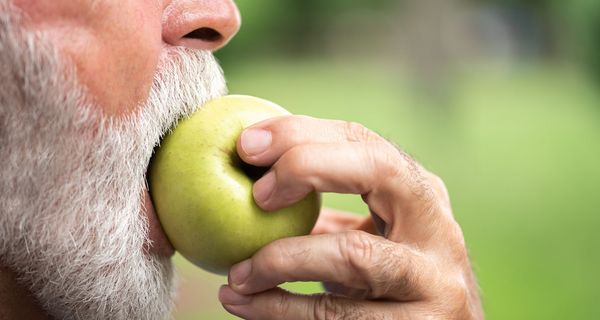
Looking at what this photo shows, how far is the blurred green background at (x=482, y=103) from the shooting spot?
7.49 m

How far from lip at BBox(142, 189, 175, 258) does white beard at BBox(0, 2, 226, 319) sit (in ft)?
0.06

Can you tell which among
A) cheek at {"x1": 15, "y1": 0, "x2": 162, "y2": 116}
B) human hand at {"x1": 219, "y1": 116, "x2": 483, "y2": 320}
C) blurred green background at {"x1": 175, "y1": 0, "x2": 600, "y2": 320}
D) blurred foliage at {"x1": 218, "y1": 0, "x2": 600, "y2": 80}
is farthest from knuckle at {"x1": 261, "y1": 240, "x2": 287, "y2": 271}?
blurred foliage at {"x1": 218, "y1": 0, "x2": 600, "y2": 80}

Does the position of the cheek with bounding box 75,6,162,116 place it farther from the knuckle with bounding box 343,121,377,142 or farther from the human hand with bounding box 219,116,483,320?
the knuckle with bounding box 343,121,377,142

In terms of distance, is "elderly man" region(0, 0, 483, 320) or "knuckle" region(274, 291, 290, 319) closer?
"elderly man" region(0, 0, 483, 320)

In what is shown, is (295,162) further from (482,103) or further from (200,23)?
(482,103)

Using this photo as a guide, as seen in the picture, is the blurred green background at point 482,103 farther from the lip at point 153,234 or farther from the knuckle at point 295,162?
the knuckle at point 295,162

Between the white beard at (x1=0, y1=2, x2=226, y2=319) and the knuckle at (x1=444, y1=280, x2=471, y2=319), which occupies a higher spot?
the white beard at (x1=0, y1=2, x2=226, y2=319)

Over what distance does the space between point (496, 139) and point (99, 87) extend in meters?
13.0

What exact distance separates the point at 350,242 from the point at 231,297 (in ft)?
0.85

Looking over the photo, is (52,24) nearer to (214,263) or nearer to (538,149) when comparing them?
(214,263)

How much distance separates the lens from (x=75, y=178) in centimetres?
163

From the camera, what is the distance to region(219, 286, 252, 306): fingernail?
68.4 inches

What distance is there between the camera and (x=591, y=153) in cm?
1272

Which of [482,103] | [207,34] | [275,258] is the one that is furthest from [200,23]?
[482,103]
